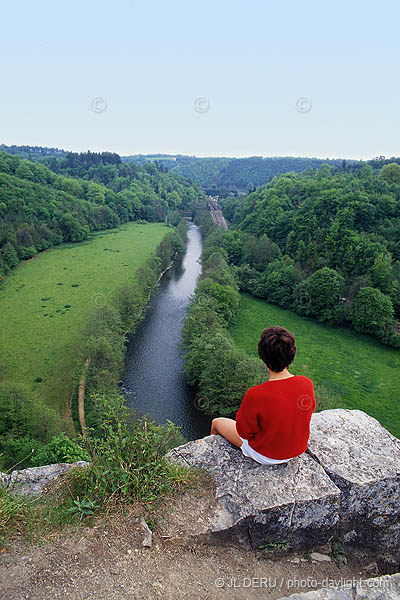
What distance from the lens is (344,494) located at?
16.5 feet

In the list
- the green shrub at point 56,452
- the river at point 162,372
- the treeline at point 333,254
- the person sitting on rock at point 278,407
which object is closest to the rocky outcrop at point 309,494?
the person sitting on rock at point 278,407

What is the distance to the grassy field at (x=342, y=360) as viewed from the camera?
3203 centimetres

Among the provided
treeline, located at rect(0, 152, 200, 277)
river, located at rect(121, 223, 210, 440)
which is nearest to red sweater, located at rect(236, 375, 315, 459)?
river, located at rect(121, 223, 210, 440)

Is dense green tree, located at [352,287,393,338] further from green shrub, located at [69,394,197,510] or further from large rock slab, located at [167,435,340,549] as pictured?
green shrub, located at [69,394,197,510]

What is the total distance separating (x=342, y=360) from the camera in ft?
131

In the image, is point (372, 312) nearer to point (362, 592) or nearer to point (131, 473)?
point (362, 592)

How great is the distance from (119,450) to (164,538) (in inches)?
51.7

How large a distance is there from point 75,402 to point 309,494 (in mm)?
26626

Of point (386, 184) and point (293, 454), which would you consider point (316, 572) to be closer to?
point (293, 454)

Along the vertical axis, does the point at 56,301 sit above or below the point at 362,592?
below

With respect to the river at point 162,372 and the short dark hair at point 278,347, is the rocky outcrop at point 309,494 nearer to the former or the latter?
the short dark hair at point 278,347

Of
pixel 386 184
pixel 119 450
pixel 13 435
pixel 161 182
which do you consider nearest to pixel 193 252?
pixel 386 184

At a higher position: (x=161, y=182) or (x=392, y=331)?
(x=161, y=182)

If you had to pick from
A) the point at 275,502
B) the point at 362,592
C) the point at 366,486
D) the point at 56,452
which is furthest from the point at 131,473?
the point at 56,452
